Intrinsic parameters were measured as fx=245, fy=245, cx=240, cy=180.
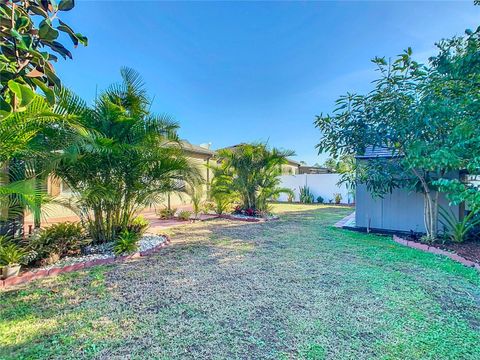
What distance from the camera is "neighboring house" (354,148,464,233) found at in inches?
307

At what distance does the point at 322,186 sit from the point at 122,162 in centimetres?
1680

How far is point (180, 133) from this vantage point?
663cm

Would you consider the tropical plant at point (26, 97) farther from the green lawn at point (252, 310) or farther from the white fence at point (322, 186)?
the white fence at point (322, 186)

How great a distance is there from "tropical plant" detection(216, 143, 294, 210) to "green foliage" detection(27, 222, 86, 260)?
243 inches

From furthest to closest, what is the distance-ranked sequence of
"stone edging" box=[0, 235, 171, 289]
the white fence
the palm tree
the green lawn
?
A: the white fence → "stone edging" box=[0, 235, 171, 289] → the palm tree → the green lawn

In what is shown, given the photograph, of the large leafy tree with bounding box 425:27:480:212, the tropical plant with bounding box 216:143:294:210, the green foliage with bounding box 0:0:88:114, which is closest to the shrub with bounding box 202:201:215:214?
the tropical plant with bounding box 216:143:294:210

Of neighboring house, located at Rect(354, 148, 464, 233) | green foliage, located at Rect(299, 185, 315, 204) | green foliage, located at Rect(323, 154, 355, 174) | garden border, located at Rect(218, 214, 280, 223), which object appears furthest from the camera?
green foliage, located at Rect(299, 185, 315, 204)

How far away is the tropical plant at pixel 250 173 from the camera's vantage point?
11242mm

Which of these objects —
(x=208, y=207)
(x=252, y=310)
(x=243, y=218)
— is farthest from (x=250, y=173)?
(x=252, y=310)

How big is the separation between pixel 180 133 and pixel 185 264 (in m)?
3.41

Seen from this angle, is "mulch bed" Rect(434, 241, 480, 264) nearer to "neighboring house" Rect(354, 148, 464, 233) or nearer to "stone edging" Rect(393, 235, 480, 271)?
"stone edging" Rect(393, 235, 480, 271)

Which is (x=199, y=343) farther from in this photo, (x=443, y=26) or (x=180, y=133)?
(x=443, y=26)

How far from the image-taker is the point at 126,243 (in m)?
5.50

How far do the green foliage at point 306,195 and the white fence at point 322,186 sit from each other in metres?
0.24
